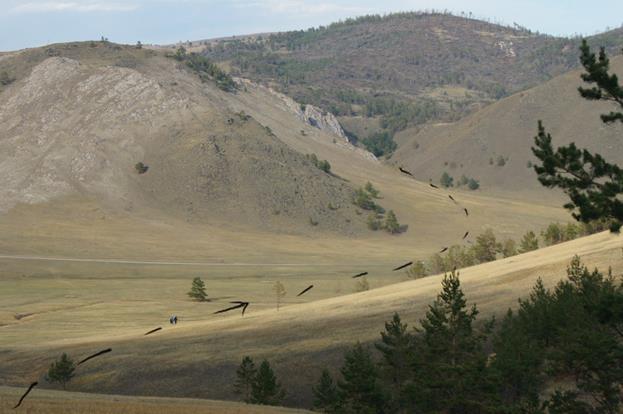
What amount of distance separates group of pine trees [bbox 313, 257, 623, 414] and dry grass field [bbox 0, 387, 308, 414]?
787cm

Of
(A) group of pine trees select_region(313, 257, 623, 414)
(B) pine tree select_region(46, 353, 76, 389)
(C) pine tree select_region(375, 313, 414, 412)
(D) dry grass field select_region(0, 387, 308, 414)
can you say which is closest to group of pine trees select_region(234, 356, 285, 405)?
(A) group of pine trees select_region(313, 257, 623, 414)

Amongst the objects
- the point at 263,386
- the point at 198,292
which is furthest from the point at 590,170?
the point at 198,292

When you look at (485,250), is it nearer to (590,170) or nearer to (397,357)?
(397,357)

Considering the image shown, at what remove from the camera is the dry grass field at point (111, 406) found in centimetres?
3209

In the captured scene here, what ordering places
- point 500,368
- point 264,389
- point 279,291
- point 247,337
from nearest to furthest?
point 500,368 < point 264,389 < point 247,337 < point 279,291

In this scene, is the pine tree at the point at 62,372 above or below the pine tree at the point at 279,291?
below

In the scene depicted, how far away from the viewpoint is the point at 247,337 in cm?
7456

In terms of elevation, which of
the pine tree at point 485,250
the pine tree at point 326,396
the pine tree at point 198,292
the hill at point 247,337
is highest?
the pine tree at point 198,292

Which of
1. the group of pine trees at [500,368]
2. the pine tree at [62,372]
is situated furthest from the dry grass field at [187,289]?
the group of pine trees at [500,368]

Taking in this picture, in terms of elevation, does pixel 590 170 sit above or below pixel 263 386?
above

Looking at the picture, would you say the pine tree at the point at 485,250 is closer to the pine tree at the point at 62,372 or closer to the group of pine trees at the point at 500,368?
the pine tree at the point at 62,372

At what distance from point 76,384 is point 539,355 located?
3367 centimetres

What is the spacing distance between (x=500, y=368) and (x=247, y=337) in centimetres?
3330

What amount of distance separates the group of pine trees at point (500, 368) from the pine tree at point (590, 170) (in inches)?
256
